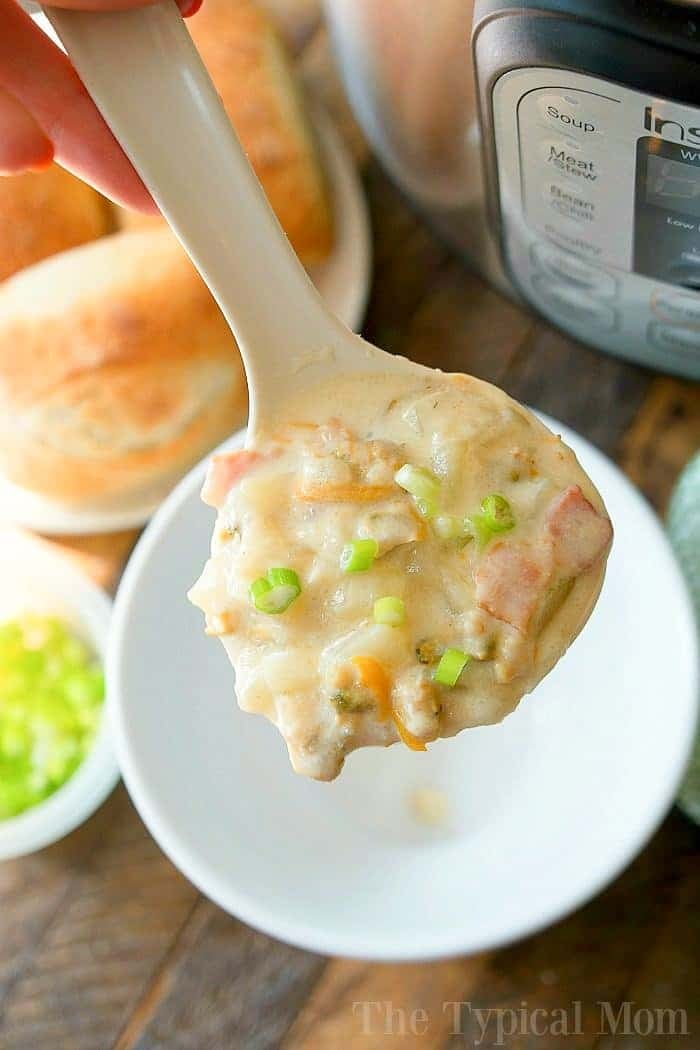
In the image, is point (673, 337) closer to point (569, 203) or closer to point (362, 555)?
point (569, 203)

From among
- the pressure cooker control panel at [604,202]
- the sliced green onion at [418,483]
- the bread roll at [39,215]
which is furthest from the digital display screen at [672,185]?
the bread roll at [39,215]

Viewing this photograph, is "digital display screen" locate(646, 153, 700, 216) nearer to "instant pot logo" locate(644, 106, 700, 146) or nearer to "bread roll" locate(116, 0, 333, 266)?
A: "instant pot logo" locate(644, 106, 700, 146)

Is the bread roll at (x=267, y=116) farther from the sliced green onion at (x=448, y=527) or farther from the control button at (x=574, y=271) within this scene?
the sliced green onion at (x=448, y=527)

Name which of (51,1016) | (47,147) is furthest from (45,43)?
(51,1016)

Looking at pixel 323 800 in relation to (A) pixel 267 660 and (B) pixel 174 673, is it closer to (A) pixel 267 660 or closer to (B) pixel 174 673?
(B) pixel 174 673

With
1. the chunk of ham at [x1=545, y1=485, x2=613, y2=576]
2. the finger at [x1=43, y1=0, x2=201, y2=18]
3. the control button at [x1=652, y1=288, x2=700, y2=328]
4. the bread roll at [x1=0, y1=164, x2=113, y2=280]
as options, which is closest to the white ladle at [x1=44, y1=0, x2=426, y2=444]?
the finger at [x1=43, y1=0, x2=201, y2=18]

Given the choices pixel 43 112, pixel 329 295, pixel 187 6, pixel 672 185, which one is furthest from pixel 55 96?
pixel 672 185
